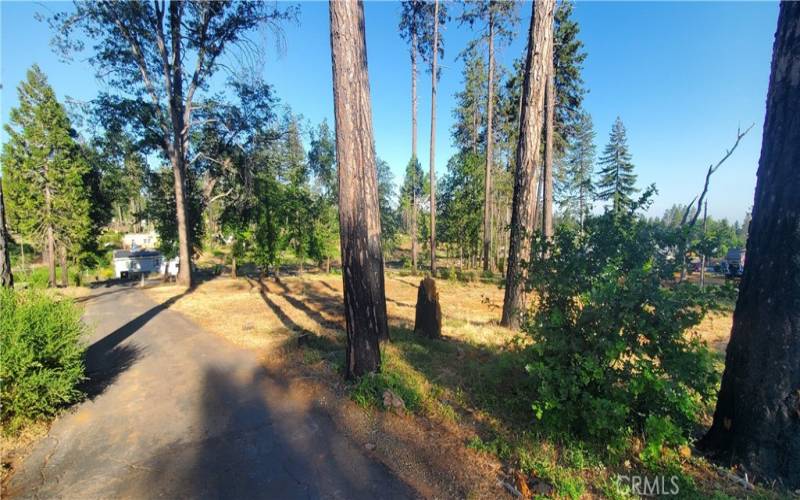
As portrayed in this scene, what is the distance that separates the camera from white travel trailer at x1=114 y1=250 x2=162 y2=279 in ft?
78.1

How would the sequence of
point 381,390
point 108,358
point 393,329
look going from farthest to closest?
point 393,329, point 108,358, point 381,390

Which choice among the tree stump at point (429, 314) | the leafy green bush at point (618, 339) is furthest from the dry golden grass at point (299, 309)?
the leafy green bush at point (618, 339)

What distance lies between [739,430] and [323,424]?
372 centimetres

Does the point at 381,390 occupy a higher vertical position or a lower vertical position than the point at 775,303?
lower

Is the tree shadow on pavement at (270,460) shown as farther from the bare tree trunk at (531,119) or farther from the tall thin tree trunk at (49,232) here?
the tall thin tree trunk at (49,232)

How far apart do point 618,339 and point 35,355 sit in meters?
5.84

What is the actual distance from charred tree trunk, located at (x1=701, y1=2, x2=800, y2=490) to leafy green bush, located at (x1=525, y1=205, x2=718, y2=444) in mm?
245

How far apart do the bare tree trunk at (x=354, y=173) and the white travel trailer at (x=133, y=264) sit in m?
25.6

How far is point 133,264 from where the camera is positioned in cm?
2414

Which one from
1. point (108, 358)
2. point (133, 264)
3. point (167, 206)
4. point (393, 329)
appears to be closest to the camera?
point (108, 358)
